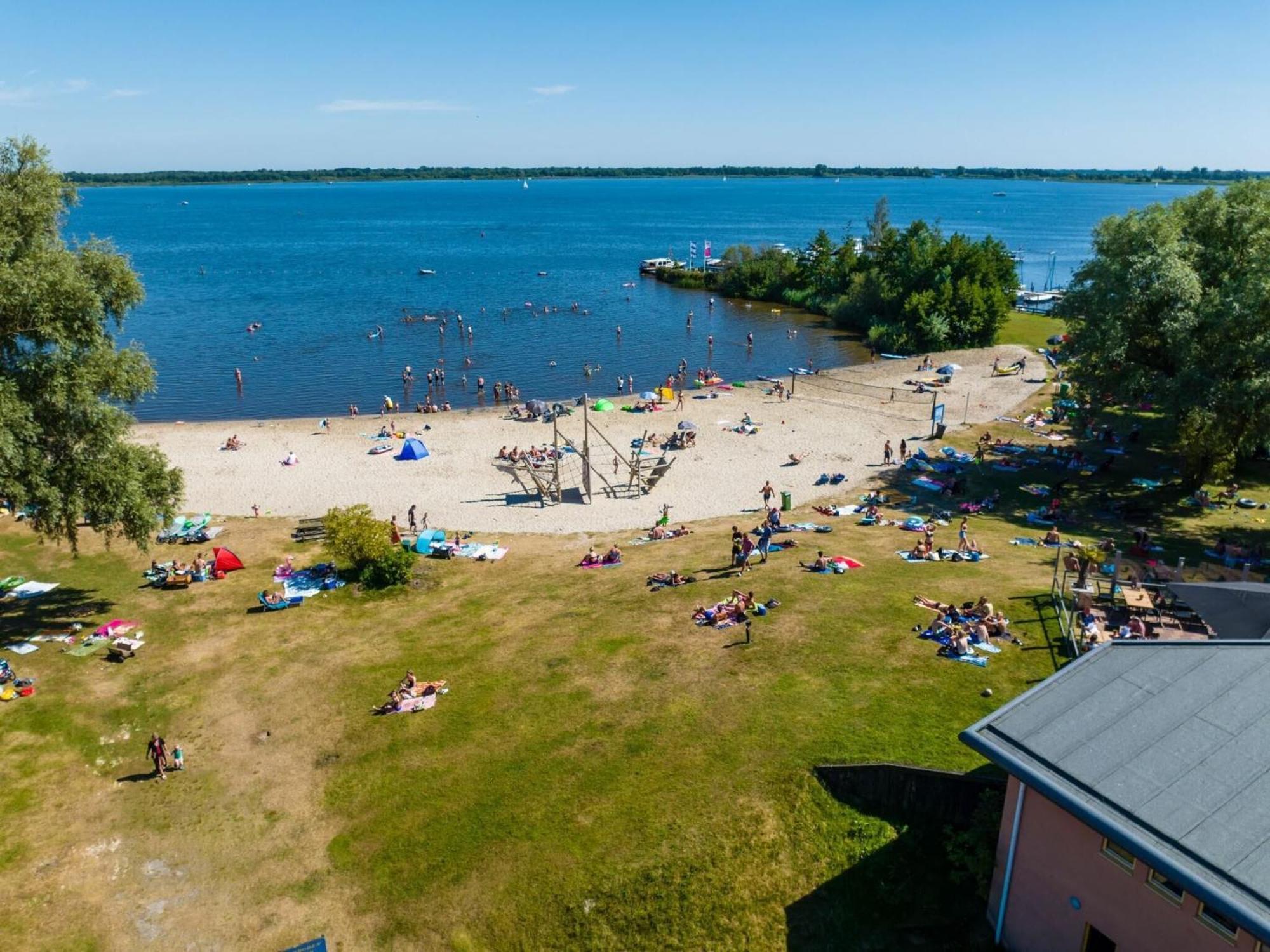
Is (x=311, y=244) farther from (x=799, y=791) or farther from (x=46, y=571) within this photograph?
(x=799, y=791)

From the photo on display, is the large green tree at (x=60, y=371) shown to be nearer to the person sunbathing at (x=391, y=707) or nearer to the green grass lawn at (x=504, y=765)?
the green grass lawn at (x=504, y=765)

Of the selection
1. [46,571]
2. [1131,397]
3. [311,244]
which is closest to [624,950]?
[46,571]

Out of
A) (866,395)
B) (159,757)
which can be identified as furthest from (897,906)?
(866,395)

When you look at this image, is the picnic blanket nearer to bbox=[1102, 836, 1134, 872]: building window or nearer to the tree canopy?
bbox=[1102, 836, 1134, 872]: building window

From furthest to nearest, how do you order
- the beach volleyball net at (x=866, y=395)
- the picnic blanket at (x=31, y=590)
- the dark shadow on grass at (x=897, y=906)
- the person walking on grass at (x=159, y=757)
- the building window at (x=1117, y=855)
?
1. the beach volleyball net at (x=866, y=395)
2. the picnic blanket at (x=31, y=590)
3. the person walking on grass at (x=159, y=757)
4. the dark shadow on grass at (x=897, y=906)
5. the building window at (x=1117, y=855)

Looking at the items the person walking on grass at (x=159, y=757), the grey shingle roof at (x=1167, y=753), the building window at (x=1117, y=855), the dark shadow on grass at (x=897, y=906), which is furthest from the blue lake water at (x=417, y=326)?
the building window at (x=1117, y=855)

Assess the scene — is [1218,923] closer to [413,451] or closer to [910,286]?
[413,451]
